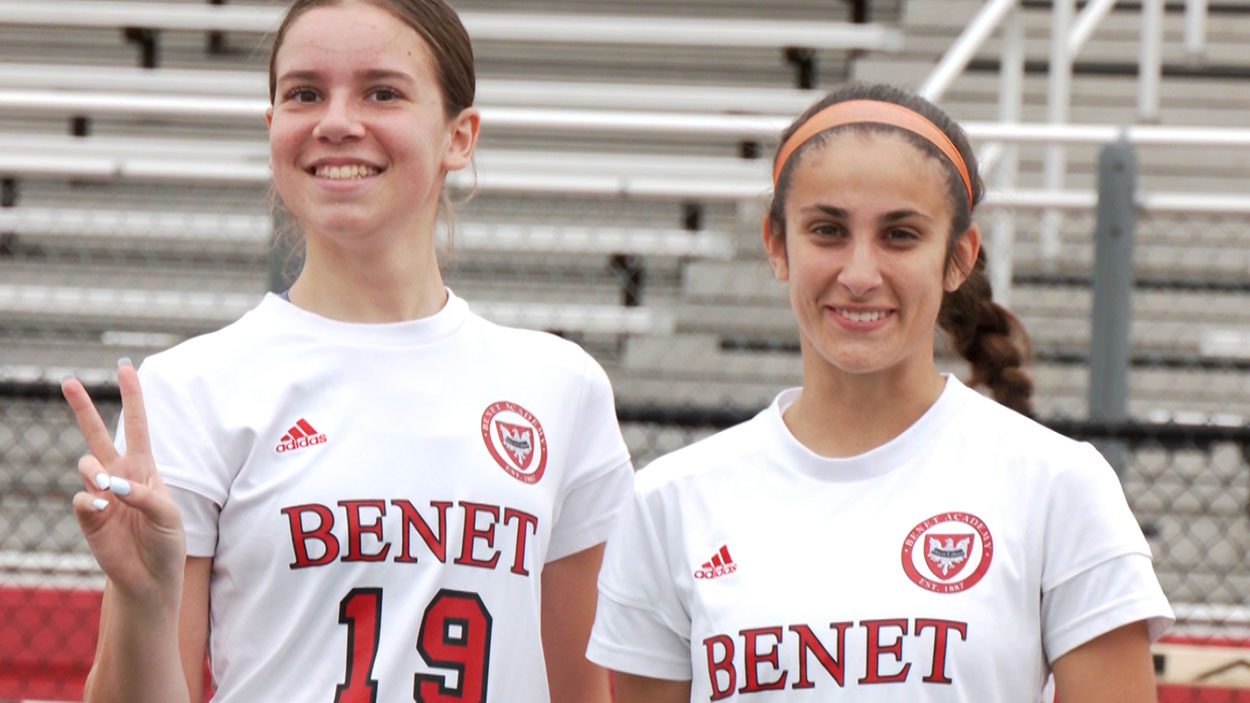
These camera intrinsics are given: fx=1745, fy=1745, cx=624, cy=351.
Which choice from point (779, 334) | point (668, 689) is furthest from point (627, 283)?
point (668, 689)

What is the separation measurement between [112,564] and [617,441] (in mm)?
682

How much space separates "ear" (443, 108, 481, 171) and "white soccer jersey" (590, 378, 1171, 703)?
1.43 ft

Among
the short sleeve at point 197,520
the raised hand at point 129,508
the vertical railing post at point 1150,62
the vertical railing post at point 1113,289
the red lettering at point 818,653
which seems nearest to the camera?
the raised hand at point 129,508

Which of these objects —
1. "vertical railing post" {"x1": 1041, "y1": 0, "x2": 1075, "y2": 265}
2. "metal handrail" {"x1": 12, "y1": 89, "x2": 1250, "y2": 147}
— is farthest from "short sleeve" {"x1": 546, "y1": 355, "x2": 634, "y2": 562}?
"vertical railing post" {"x1": 1041, "y1": 0, "x2": 1075, "y2": 265}

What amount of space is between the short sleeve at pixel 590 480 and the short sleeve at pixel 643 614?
0.75 feet

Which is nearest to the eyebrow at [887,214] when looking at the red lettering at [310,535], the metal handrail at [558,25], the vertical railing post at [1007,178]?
the red lettering at [310,535]

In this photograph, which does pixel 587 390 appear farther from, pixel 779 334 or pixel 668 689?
pixel 779 334

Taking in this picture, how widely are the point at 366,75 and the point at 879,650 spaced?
807mm

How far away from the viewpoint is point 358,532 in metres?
1.81

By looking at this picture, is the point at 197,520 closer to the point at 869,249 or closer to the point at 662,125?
the point at 869,249

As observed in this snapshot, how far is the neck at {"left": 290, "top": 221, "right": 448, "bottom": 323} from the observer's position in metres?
1.92

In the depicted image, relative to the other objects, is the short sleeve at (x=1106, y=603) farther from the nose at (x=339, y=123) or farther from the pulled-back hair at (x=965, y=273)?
the nose at (x=339, y=123)

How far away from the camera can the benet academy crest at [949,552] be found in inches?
65.4

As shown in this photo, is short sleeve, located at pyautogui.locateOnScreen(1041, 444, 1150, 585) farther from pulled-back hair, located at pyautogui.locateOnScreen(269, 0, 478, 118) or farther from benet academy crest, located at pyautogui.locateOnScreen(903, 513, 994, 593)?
pulled-back hair, located at pyautogui.locateOnScreen(269, 0, 478, 118)
